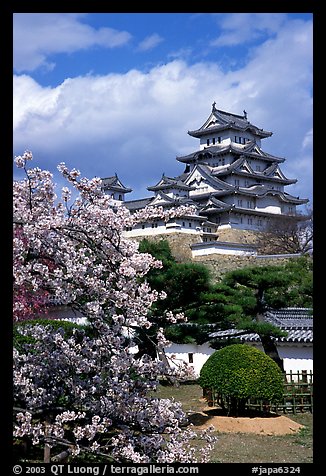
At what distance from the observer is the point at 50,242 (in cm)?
308

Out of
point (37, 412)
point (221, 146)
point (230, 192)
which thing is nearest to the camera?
point (37, 412)

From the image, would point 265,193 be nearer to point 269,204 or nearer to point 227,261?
point 269,204

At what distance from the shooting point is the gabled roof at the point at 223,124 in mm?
27980

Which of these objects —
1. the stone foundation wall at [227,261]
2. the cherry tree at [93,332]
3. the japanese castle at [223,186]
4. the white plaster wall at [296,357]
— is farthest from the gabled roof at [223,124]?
the cherry tree at [93,332]

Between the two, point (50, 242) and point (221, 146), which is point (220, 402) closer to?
point (50, 242)

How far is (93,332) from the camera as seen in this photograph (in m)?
3.32

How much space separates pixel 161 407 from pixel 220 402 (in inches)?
175

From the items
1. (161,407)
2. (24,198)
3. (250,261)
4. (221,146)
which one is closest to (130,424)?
(161,407)

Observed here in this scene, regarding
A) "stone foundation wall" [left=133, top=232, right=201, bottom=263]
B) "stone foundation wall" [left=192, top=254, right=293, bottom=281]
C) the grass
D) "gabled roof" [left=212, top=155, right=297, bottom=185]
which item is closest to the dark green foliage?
the grass

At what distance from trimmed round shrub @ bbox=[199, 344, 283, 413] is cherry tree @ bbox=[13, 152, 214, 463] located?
141 inches

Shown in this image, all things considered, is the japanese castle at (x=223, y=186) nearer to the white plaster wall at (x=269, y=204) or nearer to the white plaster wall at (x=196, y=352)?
the white plaster wall at (x=269, y=204)

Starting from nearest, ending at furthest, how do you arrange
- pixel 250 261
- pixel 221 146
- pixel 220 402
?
pixel 220 402
pixel 250 261
pixel 221 146

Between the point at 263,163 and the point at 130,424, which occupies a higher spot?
the point at 263,163

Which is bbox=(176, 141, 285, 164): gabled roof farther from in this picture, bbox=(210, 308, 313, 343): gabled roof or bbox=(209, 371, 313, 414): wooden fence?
bbox=(209, 371, 313, 414): wooden fence
